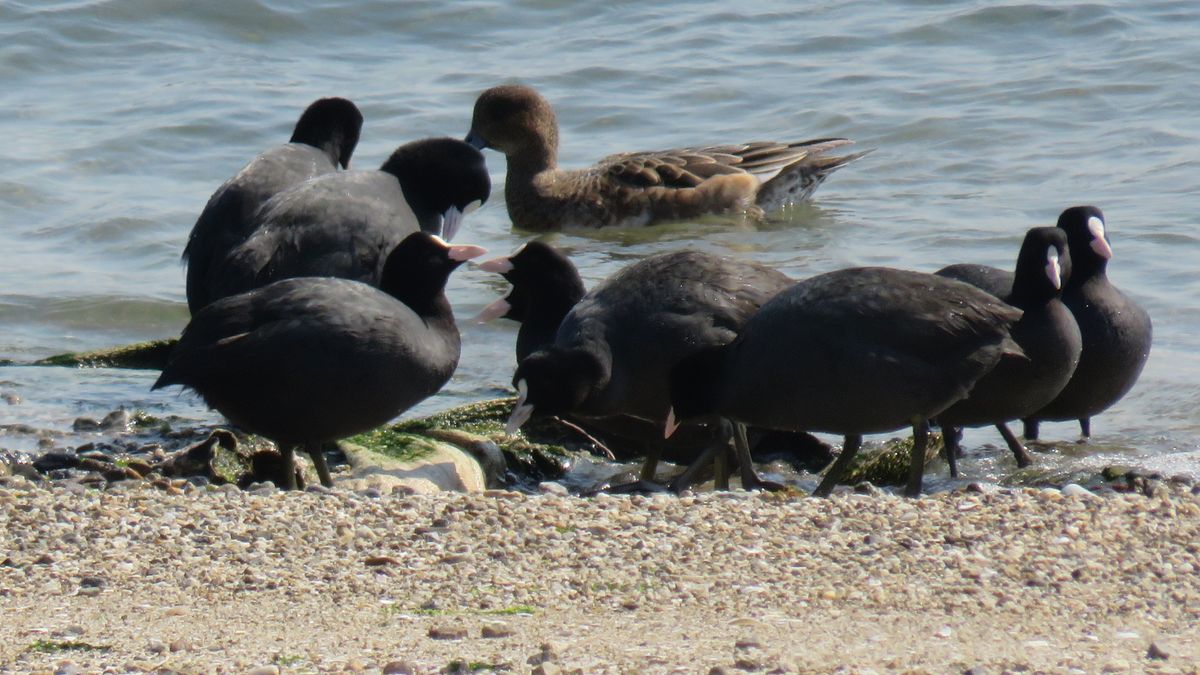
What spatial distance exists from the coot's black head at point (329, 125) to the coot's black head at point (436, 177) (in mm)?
608

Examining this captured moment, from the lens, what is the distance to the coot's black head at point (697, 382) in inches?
250

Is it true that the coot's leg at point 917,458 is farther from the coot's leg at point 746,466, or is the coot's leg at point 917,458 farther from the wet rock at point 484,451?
the wet rock at point 484,451

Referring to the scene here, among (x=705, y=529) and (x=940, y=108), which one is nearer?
(x=705, y=529)

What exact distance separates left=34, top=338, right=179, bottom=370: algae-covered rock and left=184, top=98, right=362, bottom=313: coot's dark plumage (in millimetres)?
533

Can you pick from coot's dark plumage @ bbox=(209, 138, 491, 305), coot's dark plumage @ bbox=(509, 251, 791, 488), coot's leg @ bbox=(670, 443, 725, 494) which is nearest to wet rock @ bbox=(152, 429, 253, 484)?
coot's dark plumage @ bbox=(209, 138, 491, 305)

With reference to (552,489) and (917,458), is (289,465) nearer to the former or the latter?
(552,489)

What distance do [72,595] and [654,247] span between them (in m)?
7.80

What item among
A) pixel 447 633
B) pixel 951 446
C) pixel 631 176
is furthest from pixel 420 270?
pixel 631 176

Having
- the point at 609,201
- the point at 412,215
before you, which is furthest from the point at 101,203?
the point at 412,215

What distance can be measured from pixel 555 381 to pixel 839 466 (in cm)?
108

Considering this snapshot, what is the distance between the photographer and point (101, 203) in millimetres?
12430

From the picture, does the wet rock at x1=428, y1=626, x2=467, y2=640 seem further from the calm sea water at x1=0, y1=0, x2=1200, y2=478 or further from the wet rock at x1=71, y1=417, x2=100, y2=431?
the wet rock at x1=71, y1=417, x2=100, y2=431

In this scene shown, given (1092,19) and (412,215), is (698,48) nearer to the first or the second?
(1092,19)

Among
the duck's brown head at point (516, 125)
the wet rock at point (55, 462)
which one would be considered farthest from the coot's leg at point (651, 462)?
the duck's brown head at point (516, 125)
